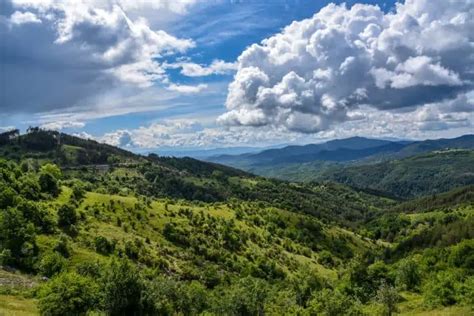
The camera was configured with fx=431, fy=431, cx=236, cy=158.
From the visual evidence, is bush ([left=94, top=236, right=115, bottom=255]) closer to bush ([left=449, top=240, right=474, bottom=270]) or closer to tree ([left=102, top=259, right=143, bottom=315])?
tree ([left=102, top=259, right=143, bottom=315])

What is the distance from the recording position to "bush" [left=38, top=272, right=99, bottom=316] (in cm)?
6431

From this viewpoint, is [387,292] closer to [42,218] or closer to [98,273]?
[98,273]

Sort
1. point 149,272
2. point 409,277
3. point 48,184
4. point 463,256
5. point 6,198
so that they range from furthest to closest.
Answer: point 48,184 < point 463,256 < point 409,277 < point 6,198 < point 149,272

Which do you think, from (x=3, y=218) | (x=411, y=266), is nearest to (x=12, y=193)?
(x=3, y=218)

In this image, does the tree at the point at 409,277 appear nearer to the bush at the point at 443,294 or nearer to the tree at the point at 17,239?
the bush at the point at 443,294

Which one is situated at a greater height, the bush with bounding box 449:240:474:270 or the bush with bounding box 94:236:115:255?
the bush with bounding box 94:236:115:255

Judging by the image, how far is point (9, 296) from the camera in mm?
71500

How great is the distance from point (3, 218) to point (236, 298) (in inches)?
2446

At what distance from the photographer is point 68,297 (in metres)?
67.2

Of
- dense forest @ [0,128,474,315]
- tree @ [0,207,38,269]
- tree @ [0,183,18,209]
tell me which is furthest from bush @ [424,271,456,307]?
tree @ [0,183,18,209]

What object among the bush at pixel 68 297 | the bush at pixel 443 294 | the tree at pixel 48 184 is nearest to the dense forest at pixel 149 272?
the bush at pixel 68 297

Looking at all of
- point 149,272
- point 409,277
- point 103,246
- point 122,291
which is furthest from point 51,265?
point 409,277

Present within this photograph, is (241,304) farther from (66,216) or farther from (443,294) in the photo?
(66,216)

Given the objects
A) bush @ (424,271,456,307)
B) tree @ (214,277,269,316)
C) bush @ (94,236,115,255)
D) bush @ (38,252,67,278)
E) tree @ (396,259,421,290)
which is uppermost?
bush @ (38,252,67,278)
